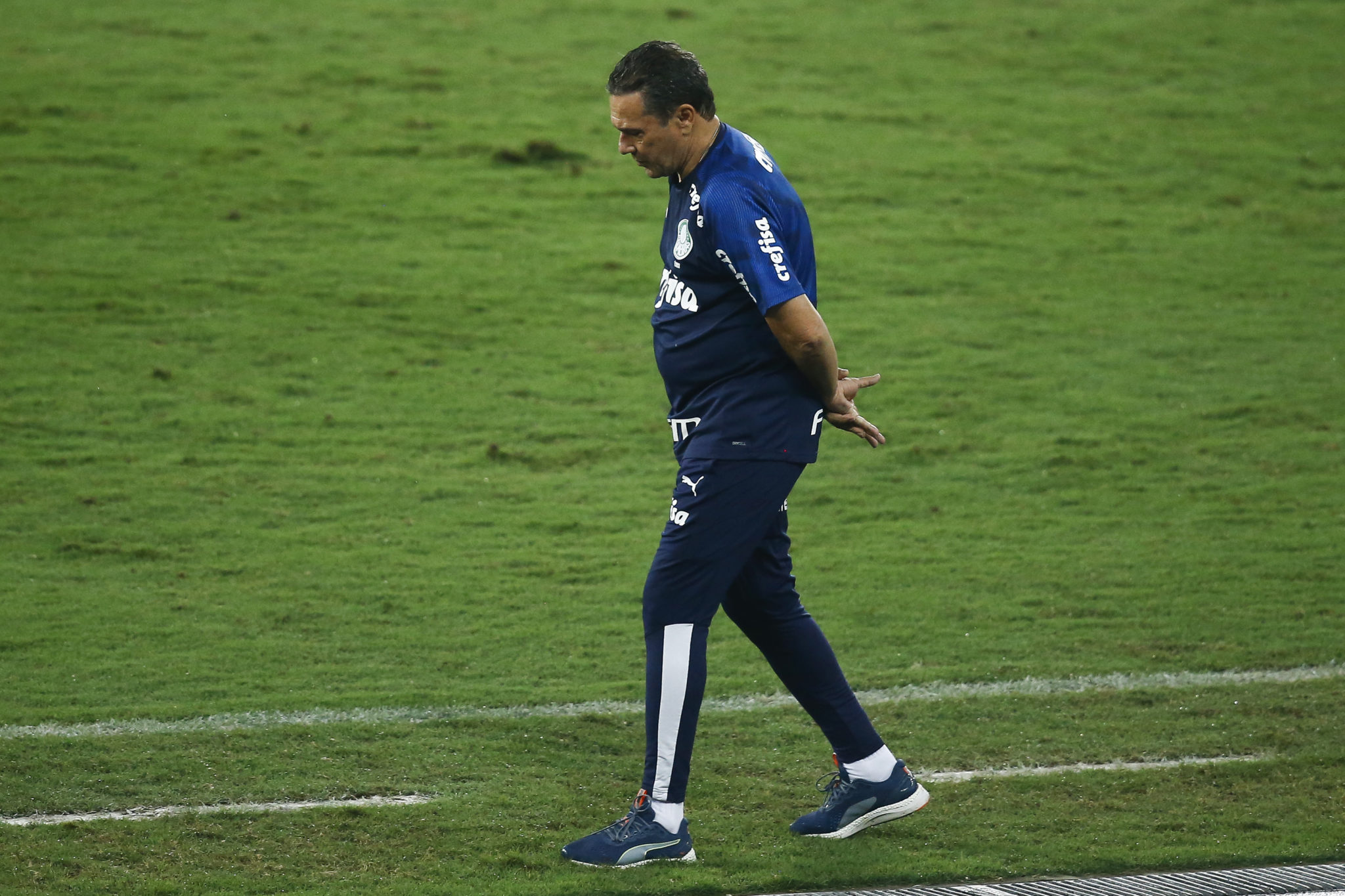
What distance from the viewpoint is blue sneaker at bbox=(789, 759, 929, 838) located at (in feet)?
12.4

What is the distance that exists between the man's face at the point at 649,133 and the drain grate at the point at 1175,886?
1765 millimetres

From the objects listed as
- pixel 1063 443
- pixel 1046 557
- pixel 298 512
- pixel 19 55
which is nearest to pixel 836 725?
pixel 1046 557

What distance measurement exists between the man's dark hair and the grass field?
72.2 inches

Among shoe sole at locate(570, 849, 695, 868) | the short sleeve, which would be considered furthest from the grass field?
the short sleeve

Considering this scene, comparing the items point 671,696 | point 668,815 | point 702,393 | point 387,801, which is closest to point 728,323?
point 702,393

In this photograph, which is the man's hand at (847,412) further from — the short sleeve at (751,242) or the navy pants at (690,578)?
the short sleeve at (751,242)

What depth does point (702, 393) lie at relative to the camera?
3652mm

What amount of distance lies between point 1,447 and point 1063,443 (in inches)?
232

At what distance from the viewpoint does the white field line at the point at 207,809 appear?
12.3 ft

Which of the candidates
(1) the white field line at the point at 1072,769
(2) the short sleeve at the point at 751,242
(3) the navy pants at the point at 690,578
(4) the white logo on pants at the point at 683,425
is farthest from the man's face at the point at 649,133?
(1) the white field line at the point at 1072,769

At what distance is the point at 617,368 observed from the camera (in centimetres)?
961

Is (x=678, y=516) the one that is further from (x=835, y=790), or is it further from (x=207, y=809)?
(x=207, y=809)

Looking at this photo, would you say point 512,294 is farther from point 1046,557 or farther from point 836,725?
point 836,725

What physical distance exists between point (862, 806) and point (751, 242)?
1.48m
